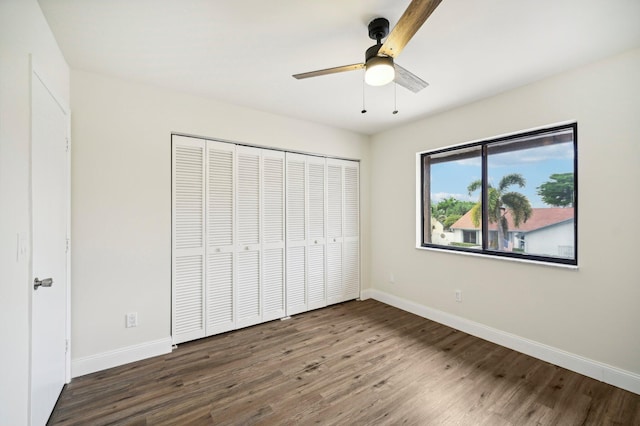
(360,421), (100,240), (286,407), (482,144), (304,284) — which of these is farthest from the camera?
(304,284)

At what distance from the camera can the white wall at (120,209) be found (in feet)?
7.22

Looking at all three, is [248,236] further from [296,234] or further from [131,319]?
[131,319]

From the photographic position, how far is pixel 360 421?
5.57 feet

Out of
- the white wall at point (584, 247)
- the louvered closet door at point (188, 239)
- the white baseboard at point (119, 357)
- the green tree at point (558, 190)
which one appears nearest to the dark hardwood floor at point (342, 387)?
the white baseboard at point (119, 357)

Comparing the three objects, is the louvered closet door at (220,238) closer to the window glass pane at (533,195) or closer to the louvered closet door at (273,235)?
the louvered closet door at (273,235)

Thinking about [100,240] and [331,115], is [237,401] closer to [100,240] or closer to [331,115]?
[100,240]

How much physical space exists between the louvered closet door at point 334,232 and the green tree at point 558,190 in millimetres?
2276

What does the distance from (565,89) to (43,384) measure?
4393mm

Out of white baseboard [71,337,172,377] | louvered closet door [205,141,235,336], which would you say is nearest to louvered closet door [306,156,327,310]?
louvered closet door [205,141,235,336]

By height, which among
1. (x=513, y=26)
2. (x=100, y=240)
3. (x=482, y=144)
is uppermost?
(x=513, y=26)

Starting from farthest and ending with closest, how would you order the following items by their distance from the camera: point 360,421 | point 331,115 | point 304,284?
point 304,284, point 331,115, point 360,421

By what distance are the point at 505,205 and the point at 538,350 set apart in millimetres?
1401

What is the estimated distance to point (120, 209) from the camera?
2.35 meters

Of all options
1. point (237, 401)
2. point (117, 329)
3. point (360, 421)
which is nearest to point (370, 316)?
point (360, 421)
